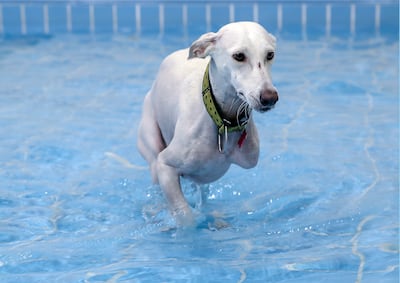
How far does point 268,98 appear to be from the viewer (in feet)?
9.75

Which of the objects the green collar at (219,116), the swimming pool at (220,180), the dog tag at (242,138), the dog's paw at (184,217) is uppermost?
the green collar at (219,116)

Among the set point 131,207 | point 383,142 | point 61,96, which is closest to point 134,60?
point 61,96

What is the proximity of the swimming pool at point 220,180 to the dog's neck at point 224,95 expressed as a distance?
1.88ft

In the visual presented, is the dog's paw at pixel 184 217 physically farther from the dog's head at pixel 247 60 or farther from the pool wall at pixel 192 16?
the pool wall at pixel 192 16

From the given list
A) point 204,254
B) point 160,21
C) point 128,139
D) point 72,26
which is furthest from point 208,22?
point 204,254

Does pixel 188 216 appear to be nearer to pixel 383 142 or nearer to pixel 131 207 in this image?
pixel 131 207

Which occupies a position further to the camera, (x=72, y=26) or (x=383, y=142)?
(x=72, y=26)

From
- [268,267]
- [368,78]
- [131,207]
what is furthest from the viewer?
[368,78]

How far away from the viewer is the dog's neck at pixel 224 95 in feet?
10.9

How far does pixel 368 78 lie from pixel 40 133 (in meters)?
2.77

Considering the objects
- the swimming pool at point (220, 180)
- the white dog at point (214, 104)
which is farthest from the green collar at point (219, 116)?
the swimming pool at point (220, 180)

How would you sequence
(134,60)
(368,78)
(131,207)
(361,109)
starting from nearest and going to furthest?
(131,207) → (361,109) → (368,78) → (134,60)

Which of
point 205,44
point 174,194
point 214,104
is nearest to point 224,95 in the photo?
point 214,104

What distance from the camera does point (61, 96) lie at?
20.4 ft
